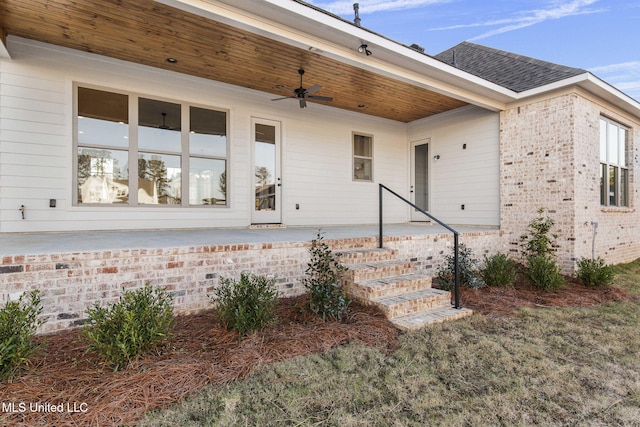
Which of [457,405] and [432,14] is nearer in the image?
[457,405]

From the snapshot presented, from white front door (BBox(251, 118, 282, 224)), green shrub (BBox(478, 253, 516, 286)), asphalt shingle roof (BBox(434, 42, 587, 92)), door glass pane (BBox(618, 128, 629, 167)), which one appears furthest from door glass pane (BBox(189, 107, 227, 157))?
door glass pane (BBox(618, 128, 629, 167))

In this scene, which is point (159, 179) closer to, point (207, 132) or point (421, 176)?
point (207, 132)

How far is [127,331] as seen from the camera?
2.22 meters

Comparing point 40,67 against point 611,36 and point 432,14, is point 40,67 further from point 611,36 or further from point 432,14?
point 611,36

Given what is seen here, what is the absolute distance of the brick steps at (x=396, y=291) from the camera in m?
3.34

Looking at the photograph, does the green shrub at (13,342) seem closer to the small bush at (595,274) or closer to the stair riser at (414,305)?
the stair riser at (414,305)

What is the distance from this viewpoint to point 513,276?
195 inches

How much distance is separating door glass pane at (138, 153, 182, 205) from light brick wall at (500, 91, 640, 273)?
6132 mm

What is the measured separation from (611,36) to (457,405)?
15.3 meters

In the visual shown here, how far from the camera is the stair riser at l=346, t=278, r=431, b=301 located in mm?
3512

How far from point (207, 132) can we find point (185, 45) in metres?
1.65

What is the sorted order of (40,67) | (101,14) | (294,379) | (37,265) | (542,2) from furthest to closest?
(542,2) → (40,67) → (101,14) → (37,265) → (294,379)

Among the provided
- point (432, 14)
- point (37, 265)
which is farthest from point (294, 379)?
point (432, 14)

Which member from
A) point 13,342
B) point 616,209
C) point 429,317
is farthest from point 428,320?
point 616,209
